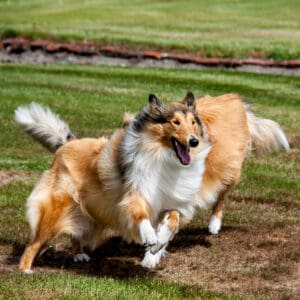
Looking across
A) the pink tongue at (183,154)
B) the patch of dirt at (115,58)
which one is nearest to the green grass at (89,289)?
the pink tongue at (183,154)

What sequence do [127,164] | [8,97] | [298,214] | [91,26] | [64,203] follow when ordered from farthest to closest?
1. [91,26]
2. [8,97]
3. [298,214]
4. [64,203]
5. [127,164]

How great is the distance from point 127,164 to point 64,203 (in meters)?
1.02

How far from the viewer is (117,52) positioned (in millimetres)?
29469

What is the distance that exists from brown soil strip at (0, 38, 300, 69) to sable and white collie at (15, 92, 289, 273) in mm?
17065

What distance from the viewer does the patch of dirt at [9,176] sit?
1347 cm

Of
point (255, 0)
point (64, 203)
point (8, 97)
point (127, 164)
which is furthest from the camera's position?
point (255, 0)

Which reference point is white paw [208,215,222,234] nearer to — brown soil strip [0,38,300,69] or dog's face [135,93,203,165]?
dog's face [135,93,203,165]

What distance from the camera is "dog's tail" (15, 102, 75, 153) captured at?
10.1 metres

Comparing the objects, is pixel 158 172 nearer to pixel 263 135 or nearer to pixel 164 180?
pixel 164 180

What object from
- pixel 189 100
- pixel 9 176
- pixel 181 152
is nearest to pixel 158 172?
pixel 181 152

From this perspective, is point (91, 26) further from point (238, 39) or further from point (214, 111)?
point (214, 111)

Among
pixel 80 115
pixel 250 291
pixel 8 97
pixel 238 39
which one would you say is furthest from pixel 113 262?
pixel 238 39

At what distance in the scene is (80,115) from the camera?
63.8 ft

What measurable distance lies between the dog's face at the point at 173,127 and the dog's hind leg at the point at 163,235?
1.86 feet
